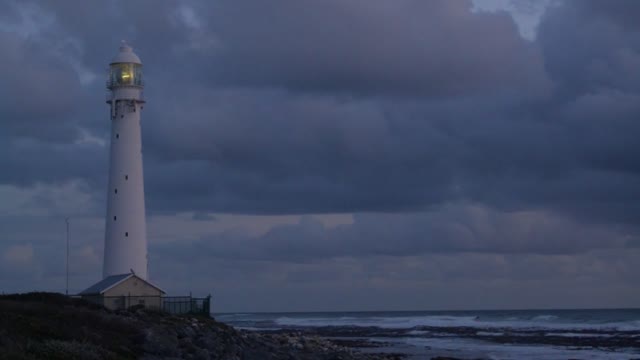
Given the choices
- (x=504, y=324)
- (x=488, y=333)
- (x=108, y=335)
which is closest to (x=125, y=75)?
(x=108, y=335)

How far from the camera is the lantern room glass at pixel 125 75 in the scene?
33.8 meters

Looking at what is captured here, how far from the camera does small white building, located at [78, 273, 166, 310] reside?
1198 inches

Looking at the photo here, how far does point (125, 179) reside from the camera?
3272 centimetres

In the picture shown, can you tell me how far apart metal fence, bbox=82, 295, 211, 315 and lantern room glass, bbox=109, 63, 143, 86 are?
7.40 meters

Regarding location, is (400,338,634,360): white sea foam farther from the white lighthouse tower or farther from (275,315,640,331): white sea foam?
(275,315,640,331): white sea foam

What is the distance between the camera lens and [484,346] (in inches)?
2073

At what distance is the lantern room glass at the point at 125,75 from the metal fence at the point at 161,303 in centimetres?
740

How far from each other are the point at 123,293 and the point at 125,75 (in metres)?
7.74

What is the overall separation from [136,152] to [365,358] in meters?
10.5

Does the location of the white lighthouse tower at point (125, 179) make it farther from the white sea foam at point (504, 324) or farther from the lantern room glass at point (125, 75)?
the white sea foam at point (504, 324)

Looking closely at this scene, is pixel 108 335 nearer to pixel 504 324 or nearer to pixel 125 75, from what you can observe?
pixel 125 75

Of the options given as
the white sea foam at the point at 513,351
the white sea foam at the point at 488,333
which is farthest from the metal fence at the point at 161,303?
the white sea foam at the point at 488,333

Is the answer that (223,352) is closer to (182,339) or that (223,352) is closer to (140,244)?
(182,339)

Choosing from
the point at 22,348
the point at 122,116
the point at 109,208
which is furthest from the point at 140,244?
the point at 22,348
